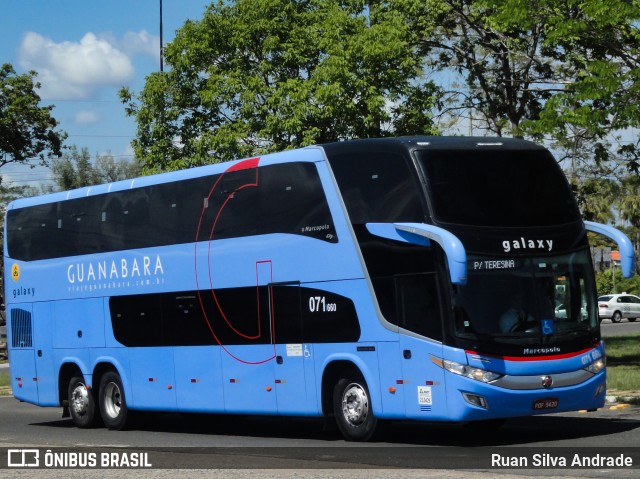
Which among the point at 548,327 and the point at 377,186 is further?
the point at 377,186

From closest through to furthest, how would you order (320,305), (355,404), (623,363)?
(355,404)
(320,305)
(623,363)

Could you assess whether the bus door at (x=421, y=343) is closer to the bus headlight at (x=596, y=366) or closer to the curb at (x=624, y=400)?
the bus headlight at (x=596, y=366)

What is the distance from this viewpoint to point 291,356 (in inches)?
677

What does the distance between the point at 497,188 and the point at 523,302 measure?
4.99 ft

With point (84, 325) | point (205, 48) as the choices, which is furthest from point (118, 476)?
point (205, 48)

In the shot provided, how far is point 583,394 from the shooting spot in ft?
50.6

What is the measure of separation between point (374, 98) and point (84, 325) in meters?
11.5

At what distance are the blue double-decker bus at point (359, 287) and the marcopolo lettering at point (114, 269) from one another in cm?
4

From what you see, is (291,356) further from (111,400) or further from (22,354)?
(22,354)

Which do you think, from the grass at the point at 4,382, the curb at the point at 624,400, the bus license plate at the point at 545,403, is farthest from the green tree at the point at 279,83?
the bus license plate at the point at 545,403

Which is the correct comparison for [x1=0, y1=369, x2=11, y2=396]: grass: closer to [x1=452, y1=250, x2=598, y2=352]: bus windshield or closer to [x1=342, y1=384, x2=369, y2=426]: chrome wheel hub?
[x1=342, y1=384, x2=369, y2=426]: chrome wheel hub

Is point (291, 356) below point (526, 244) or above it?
below

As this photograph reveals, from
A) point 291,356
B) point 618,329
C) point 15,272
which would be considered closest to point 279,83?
point 15,272

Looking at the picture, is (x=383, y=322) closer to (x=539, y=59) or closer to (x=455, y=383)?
(x=455, y=383)
